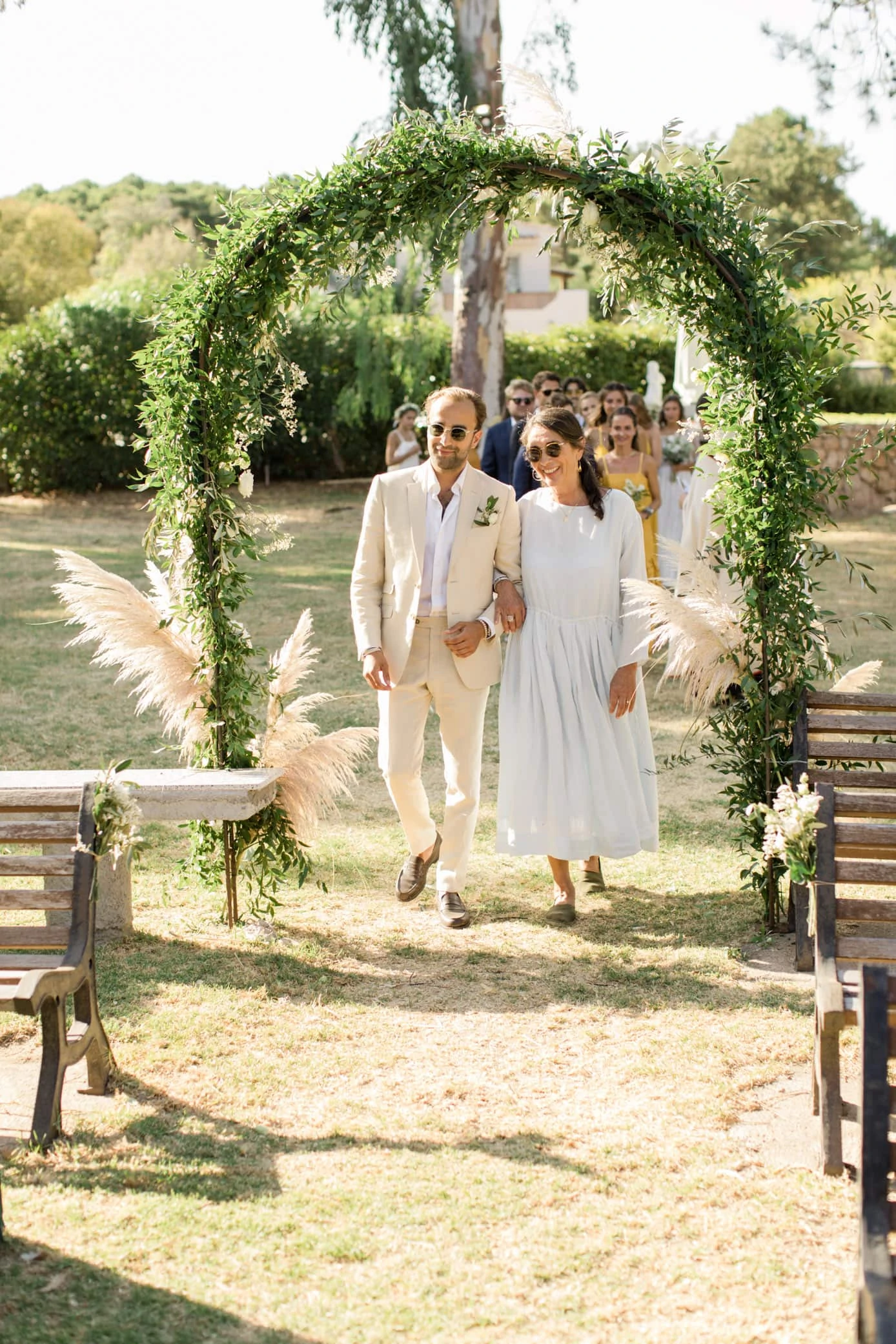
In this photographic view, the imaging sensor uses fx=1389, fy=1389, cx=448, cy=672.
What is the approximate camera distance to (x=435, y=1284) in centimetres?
347

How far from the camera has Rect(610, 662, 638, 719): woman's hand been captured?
6055 millimetres

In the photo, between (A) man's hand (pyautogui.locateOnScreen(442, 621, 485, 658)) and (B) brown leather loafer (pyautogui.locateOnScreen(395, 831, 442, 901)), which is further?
(B) brown leather loafer (pyautogui.locateOnScreen(395, 831, 442, 901))

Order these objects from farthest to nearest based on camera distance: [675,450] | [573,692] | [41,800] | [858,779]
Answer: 1. [675,450]
2. [573,692]
3. [858,779]
4. [41,800]

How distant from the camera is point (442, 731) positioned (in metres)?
6.15

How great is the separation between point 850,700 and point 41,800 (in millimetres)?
3216

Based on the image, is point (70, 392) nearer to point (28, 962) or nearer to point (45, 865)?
point (45, 865)

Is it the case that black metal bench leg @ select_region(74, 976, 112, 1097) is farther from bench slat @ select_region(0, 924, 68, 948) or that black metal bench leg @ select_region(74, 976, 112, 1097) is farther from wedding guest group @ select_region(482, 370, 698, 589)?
wedding guest group @ select_region(482, 370, 698, 589)

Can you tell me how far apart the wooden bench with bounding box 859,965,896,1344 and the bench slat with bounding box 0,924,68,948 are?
251 centimetres

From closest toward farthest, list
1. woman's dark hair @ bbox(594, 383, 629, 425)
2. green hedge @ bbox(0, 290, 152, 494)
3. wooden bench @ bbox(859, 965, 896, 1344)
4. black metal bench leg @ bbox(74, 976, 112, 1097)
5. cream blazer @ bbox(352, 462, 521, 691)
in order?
1. wooden bench @ bbox(859, 965, 896, 1344)
2. black metal bench leg @ bbox(74, 976, 112, 1097)
3. cream blazer @ bbox(352, 462, 521, 691)
4. woman's dark hair @ bbox(594, 383, 629, 425)
5. green hedge @ bbox(0, 290, 152, 494)

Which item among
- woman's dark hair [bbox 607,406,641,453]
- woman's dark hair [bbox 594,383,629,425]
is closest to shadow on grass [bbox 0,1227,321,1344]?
woman's dark hair [bbox 607,406,641,453]

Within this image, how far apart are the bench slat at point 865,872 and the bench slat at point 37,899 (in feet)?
8.05

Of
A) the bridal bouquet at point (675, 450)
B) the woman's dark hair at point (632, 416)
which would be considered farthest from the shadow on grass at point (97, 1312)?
the bridal bouquet at point (675, 450)

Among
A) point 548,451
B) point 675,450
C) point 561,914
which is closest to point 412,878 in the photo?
point 561,914

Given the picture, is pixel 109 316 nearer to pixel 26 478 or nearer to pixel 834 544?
pixel 26 478
